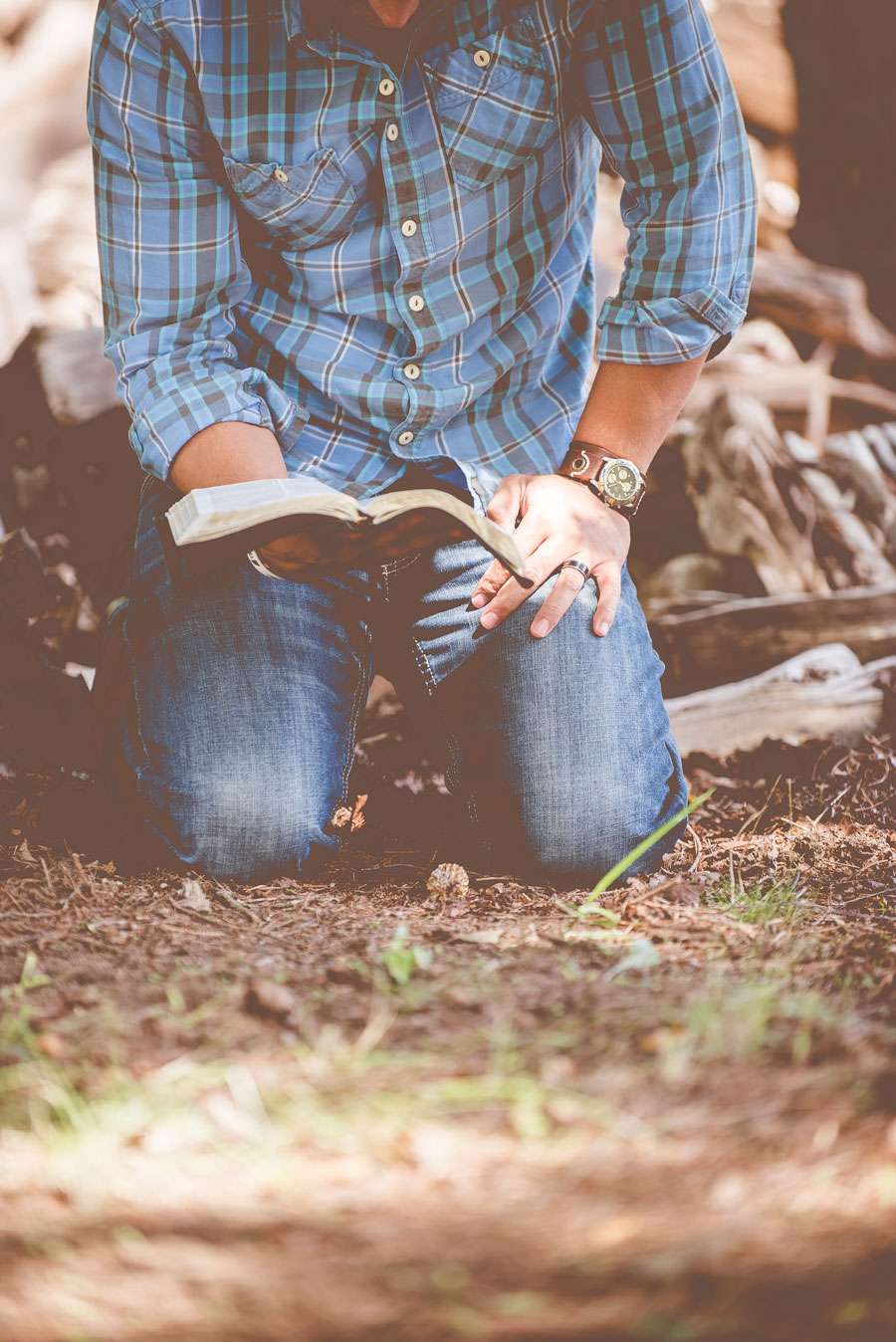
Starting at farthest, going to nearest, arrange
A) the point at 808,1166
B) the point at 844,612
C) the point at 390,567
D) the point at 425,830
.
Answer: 1. the point at 844,612
2. the point at 425,830
3. the point at 390,567
4. the point at 808,1166

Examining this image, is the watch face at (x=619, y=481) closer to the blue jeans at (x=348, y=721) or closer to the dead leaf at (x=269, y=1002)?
the blue jeans at (x=348, y=721)

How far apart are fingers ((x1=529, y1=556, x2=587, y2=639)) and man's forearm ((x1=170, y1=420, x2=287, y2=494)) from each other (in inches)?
20.8

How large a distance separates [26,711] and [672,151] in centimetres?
168

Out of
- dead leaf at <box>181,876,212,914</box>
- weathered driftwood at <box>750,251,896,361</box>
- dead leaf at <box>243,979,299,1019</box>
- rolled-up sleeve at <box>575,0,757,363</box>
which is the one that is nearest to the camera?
dead leaf at <box>243,979,299,1019</box>

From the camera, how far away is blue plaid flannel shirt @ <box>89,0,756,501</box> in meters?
1.64

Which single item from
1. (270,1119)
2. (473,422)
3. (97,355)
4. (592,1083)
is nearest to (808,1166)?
(592,1083)

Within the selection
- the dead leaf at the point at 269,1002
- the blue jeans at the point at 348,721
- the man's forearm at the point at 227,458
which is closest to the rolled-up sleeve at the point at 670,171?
the blue jeans at the point at 348,721

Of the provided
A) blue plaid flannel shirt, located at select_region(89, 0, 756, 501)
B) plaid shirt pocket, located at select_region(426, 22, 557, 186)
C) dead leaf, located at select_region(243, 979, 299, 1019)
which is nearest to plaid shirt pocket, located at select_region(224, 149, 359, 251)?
blue plaid flannel shirt, located at select_region(89, 0, 756, 501)

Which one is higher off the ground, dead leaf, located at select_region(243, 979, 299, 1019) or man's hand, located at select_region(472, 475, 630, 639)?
man's hand, located at select_region(472, 475, 630, 639)

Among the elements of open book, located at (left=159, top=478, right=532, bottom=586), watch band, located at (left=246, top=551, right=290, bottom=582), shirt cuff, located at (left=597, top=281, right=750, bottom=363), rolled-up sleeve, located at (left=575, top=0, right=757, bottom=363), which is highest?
rolled-up sleeve, located at (left=575, top=0, right=757, bottom=363)

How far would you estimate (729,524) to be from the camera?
2945 mm

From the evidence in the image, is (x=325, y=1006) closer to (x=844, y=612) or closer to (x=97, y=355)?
(x=844, y=612)

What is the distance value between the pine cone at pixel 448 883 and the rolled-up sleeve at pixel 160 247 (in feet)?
2.91

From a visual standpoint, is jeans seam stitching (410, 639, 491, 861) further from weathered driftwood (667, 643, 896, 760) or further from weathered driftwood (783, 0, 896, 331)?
weathered driftwood (783, 0, 896, 331)
